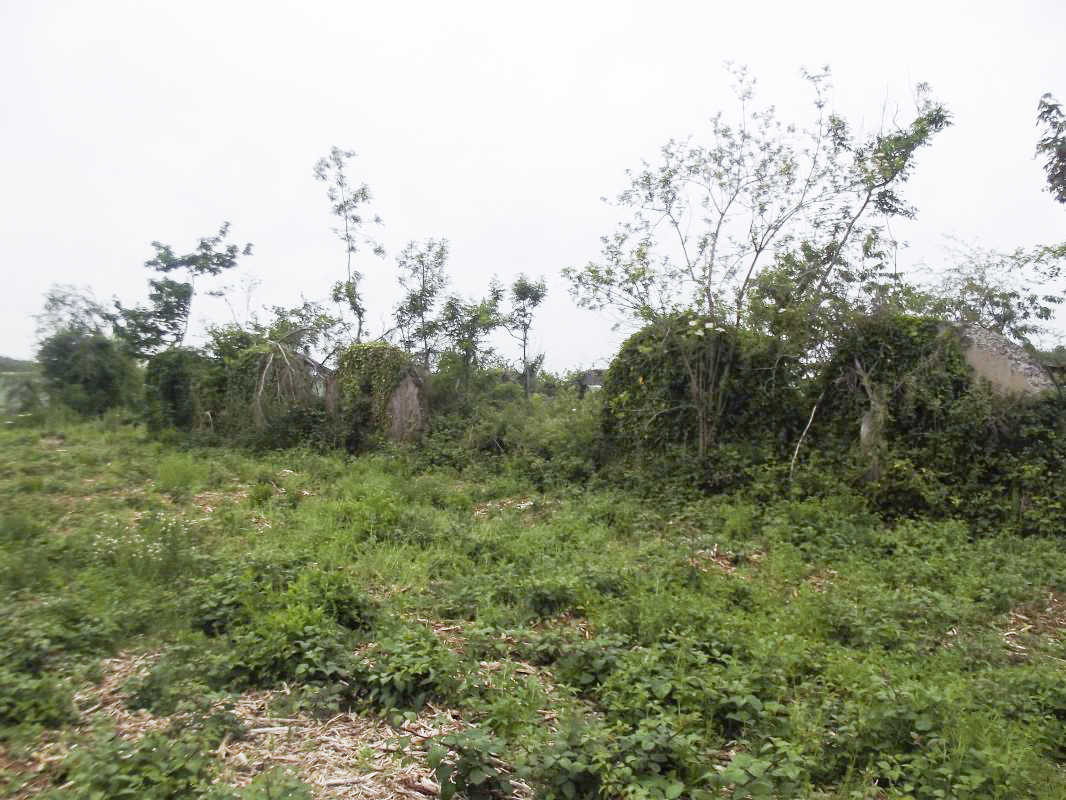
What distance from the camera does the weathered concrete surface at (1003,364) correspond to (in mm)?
8094

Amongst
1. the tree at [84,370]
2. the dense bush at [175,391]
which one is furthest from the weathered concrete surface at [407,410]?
the tree at [84,370]

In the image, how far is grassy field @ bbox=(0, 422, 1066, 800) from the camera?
113 inches

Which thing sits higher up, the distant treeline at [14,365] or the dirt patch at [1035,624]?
the distant treeline at [14,365]

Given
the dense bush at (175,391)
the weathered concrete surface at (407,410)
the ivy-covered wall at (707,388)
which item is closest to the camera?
the ivy-covered wall at (707,388)

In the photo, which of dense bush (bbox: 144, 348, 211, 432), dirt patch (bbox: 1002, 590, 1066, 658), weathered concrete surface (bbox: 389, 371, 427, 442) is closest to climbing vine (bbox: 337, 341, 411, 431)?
weathered concrete surface (bbox: 389, 371, 427, 442)

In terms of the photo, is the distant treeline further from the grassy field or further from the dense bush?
the grassy field

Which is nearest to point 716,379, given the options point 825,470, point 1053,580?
point 825,470

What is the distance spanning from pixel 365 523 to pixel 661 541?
10.3 feet

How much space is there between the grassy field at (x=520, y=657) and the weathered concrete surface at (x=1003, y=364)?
2074 mm

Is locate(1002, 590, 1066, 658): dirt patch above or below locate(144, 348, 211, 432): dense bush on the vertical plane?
below

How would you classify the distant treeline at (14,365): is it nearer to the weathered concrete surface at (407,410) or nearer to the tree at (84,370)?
Answer: the tree at (84,370)

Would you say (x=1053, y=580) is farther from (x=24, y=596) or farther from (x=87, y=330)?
(x=87, y=330)

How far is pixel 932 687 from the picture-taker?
139 inches

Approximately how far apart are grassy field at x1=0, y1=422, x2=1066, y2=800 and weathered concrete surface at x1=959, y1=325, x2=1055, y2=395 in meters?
2.07
